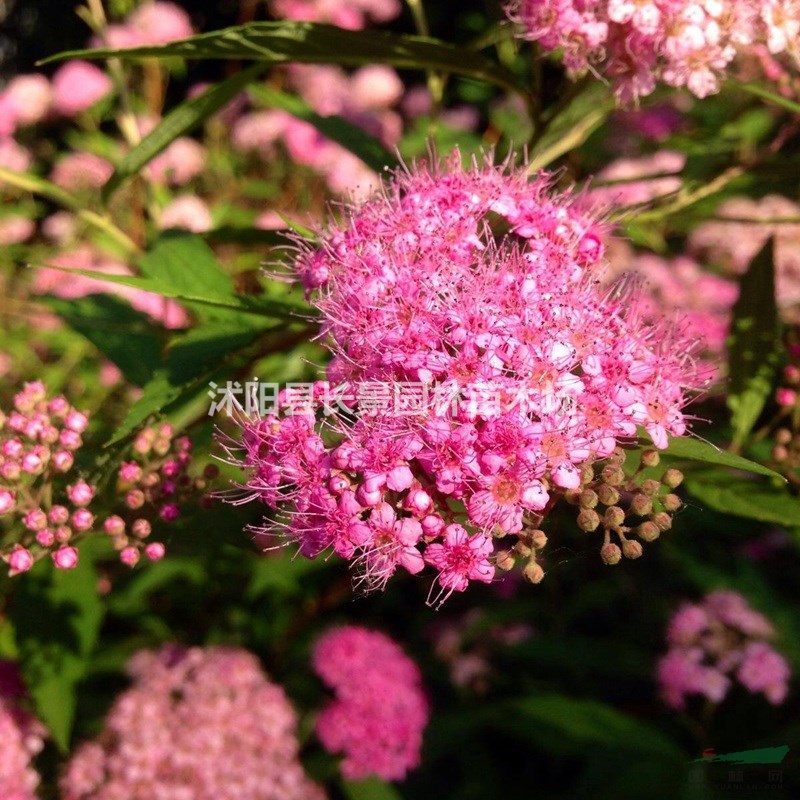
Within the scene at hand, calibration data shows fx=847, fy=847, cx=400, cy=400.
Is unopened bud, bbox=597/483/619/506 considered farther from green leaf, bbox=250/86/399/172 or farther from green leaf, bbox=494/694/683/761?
green leaf, bbox=494/694/683/761

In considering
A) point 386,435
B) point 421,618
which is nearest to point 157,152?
point 386,435

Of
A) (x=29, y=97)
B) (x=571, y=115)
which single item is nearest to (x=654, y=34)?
(x=571, y=115)

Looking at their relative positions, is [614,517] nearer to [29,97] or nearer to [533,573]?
[533,573]

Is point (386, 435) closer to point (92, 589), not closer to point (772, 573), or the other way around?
point (92, 589)

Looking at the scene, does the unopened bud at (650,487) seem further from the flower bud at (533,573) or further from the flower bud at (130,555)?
the flower bud at (130,555)

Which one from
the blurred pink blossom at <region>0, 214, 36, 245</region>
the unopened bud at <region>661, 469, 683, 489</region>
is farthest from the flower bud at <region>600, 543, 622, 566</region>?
the blurred pink blossom at <region>0, 214, 36, 245</region>

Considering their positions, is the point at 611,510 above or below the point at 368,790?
above

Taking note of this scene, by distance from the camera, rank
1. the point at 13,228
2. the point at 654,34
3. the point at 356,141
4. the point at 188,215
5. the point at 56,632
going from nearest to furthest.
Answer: the point at 654,34
the point at 56,632
the point at 356,141
the point at 188,215
the point at 13,228
